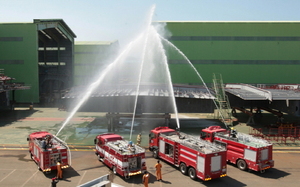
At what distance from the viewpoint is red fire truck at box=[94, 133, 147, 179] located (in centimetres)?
1602

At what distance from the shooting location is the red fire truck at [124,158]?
52.5ft

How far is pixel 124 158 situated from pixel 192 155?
460cm

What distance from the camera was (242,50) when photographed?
2324 inches

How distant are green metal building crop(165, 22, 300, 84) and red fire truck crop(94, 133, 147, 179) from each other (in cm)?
4296

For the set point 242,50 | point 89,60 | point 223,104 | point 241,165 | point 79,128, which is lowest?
point 79,128

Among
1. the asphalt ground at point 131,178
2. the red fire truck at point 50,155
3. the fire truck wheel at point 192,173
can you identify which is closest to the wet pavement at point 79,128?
the asphalt ground at point 131,178

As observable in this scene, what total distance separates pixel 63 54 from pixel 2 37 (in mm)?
14910

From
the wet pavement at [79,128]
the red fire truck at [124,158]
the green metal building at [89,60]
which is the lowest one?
the wet pavement at [79,128]

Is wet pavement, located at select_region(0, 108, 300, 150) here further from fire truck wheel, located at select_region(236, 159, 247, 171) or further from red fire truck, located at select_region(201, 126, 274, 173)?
fire truck wheel, located at select_region(236, 159, 247, 171)

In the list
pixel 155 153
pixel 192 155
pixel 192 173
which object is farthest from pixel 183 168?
pixel 155 153

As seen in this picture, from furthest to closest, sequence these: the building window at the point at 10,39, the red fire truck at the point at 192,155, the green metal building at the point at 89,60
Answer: the green metal building at the point at 89,60 → the building window at the point at 10,39 → the red fire truck at the point at 192,155

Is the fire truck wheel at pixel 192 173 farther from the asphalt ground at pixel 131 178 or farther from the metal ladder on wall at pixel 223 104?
the metal ladder on wall at pixel 223 104

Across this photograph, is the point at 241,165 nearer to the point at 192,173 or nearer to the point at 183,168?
the point at 192,173

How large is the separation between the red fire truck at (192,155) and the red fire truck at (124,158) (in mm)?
2790
